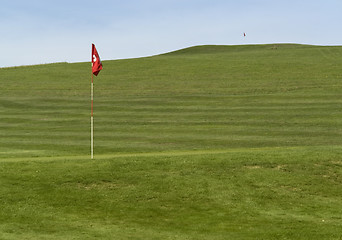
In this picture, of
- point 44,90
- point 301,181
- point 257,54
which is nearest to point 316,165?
point 301,181

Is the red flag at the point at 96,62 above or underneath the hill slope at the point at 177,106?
above

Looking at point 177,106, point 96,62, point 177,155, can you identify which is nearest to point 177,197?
point 177,155

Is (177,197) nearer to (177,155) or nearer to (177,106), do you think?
(177,155)

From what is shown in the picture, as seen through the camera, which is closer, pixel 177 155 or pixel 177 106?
pixel 177 155

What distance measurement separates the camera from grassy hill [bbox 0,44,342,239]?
14.4 metres

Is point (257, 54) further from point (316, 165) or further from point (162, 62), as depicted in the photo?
point (316, 165)

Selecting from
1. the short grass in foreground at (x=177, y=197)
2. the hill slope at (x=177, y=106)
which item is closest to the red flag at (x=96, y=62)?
the short grass in foreground at (x=177, y=197)

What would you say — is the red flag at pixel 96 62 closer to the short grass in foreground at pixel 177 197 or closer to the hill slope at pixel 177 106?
the short grass in foreground at pixel 177 197

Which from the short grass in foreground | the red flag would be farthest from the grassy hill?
the red flag

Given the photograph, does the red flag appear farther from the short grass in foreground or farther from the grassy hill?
the short grass in foreground

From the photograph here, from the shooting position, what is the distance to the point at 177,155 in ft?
68.2

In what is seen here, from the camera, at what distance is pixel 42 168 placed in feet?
60.2

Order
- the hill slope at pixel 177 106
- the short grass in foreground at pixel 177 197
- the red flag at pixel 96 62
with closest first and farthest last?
the short grass in foreground at pixel 177 197, the red flag at pixel 96 62, the hill slope at pixel 177 106

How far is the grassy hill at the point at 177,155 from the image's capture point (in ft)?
47.3
